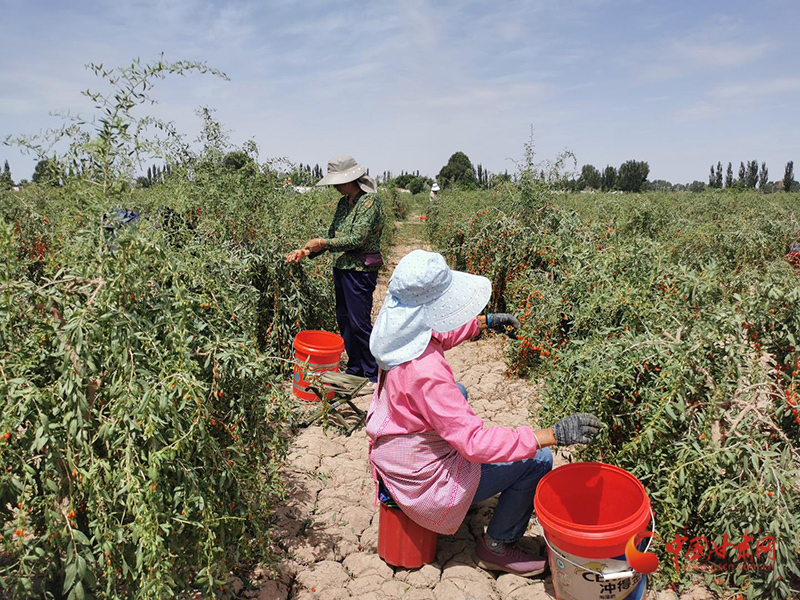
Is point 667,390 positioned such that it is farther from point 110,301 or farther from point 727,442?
point 110,301

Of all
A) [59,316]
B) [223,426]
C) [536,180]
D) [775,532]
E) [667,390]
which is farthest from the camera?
[536,180]

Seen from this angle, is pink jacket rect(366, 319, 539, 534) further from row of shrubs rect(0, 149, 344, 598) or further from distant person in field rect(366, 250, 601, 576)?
row of shrubs rect(0, 149, 344, 598)

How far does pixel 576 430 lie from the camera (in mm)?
1921

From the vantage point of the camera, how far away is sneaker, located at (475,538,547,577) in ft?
7.32

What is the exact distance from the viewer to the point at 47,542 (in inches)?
60.3

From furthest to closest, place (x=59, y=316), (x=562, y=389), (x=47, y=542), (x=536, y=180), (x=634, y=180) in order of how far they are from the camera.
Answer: (x=634, y=180), (x=536, y=180), (x=562, y=389), (x=59, y=316), (x=47, y=542)

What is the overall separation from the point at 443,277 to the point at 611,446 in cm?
106

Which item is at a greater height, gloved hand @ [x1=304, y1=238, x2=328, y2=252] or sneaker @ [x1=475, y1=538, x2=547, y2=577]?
gloved hand @ [x1=304, y1=238, x2=328, y2=252]

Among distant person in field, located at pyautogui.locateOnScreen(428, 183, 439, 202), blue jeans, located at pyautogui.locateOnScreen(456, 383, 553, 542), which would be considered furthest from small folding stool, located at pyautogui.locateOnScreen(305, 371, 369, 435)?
distant person in field, located at pyautogui.locateOnScreen(428, 183, 439, 202)

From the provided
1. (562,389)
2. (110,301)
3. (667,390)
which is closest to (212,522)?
(110,301)

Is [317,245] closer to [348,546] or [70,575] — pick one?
[348,546]

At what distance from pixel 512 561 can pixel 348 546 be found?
29.7 inches

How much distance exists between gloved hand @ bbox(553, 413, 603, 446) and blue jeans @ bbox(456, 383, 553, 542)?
265 mm

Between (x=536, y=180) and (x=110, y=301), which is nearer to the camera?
(x=110, y=301)
